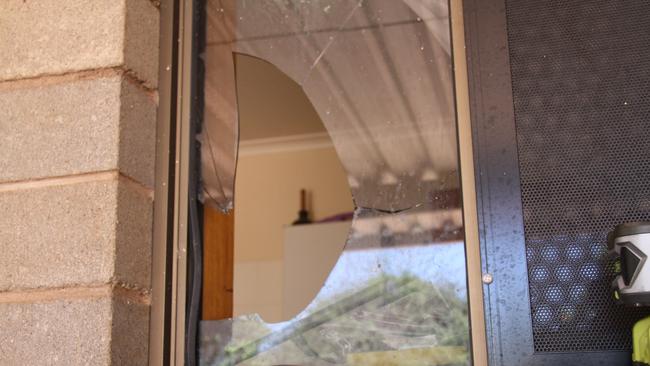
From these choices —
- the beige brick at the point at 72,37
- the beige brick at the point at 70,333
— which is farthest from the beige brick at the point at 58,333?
the beige brick at the point at 72,37

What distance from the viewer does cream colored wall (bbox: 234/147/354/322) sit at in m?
4.43

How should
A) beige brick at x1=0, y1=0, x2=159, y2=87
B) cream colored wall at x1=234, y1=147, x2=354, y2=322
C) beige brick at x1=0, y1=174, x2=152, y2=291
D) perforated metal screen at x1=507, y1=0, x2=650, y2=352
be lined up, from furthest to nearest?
cream colored wall at x1=234, y1=147, x2=354, y2=322 → beige brick at x1=0, y1=0, x2=159, y2=87 → beige brick at x1=0, y1=174, x2=152, y2=291 → perforated metal screen at x1=507, y1=0, x2=650, y2=352

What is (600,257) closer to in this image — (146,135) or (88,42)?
(146,135)

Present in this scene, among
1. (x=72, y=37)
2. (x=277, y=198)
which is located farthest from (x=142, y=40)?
(x=277, y=198)

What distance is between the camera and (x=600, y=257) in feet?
5.30

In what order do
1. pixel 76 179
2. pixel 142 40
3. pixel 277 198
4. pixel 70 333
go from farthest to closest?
pixel 277 198
pixel 142 40
pixel 76 179
pixel 70 333

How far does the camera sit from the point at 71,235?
1.73 meters

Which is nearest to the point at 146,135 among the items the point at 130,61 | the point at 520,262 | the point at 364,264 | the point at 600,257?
the point at 130,61

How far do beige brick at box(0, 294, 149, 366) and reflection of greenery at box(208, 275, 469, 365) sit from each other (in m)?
0.23

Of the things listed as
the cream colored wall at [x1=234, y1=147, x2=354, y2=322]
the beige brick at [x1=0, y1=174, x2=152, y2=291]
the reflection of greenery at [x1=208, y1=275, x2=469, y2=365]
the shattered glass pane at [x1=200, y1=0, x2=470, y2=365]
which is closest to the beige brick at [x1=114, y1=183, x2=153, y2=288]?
the beige brick at [x1=0, y1=174, x2=152, y2=291]

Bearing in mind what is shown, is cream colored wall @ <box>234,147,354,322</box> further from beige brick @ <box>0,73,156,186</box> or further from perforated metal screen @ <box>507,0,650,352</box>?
perforated metal screen @ <box>507,0,650,352</box>

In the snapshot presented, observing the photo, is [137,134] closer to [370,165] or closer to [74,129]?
[74,129]

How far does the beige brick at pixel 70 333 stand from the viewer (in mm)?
1642

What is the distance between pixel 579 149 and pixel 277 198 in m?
2.97
